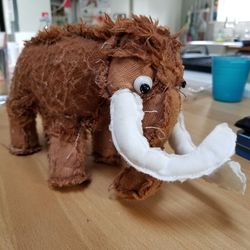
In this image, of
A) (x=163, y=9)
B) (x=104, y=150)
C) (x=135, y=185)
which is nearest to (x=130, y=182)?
(x=135, y=185)

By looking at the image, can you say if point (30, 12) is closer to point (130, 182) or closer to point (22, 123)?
point (22, 123)

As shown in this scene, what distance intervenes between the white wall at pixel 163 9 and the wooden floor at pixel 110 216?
112 centimetres

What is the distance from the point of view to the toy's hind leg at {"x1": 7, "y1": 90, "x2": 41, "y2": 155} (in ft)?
1.28

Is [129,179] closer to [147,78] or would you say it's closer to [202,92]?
[147,78]

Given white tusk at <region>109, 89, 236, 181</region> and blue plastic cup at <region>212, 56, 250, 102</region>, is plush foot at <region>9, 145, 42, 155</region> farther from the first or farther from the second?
blue plastic cup at <region>212, 56, 250, 102</region>

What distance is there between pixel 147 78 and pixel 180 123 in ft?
0.28

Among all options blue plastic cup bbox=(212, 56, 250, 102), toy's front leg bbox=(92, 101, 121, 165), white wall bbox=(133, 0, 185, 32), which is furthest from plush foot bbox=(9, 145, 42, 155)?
white wall bbox=(133, 0, 185, 32)

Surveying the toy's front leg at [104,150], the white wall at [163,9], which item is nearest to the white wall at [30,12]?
the white wall at [163,9]

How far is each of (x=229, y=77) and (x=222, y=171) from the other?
0.52m

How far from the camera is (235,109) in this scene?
676 mm

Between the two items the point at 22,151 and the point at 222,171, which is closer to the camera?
the point at 222,171

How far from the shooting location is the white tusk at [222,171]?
26cm

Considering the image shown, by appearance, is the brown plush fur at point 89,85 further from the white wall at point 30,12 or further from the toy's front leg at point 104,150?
the white wall at point 30,12

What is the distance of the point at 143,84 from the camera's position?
0.24 metres
